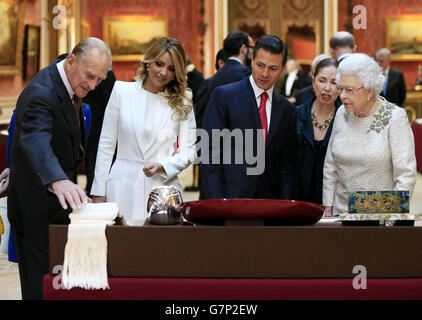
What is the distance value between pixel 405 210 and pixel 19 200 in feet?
4.95

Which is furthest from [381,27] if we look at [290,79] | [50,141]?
[50,141]

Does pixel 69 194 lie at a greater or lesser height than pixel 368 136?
lesser

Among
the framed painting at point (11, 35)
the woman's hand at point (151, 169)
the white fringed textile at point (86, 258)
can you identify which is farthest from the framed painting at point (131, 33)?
the white fringed textile at point (86, 258)

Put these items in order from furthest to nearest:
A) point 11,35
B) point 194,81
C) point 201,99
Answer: point 11,35, point 194,81, point 201,99

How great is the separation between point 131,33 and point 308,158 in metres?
12.9

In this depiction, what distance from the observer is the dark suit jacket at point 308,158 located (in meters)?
4.04

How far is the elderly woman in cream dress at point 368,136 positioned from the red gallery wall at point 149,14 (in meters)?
13.1

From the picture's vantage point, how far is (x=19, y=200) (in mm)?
2836

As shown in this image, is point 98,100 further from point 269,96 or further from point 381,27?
point 381,27

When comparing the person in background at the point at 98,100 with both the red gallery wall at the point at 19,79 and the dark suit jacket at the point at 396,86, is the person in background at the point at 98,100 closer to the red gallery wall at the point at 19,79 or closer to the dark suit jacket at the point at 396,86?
the red gallery wall at the point at 19,79

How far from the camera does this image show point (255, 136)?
3838 millimetres

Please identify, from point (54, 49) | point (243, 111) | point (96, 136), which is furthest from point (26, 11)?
point (243, 111)

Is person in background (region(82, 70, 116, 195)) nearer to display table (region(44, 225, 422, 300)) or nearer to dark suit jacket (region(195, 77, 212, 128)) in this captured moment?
dark suit jacket (region(195, 77, 212, 128))

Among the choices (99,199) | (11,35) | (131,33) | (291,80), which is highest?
(131,33)
